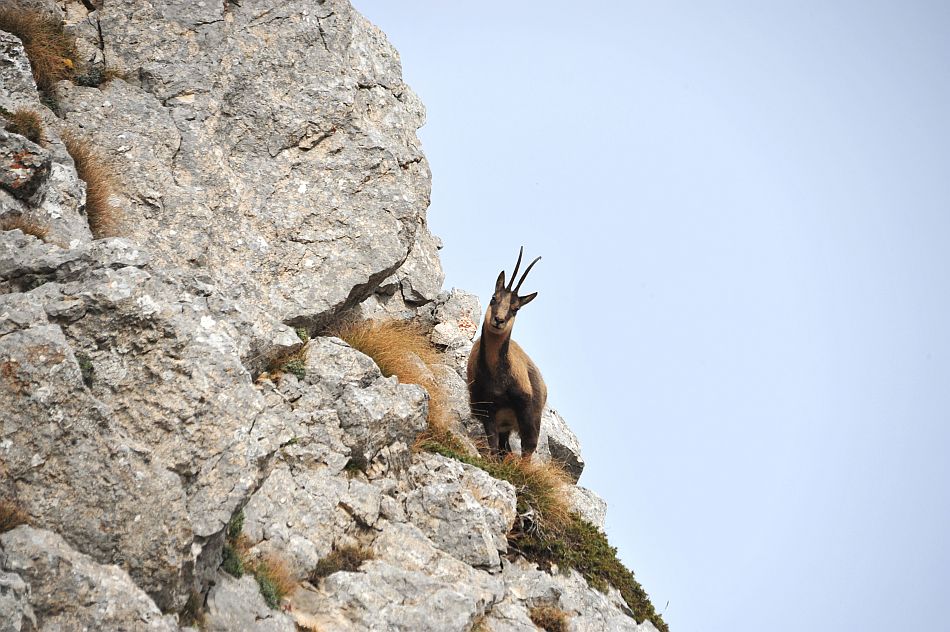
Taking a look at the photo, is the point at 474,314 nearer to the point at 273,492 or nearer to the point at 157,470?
the point at 273,492

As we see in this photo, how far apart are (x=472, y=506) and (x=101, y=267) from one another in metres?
4.60

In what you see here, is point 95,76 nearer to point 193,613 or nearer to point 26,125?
point 26,125

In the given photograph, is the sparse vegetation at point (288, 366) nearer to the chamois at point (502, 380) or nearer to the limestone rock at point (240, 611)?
the limestone rock at point (240, 611)

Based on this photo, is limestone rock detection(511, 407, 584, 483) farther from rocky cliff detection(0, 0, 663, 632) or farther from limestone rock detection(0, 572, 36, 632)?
limestone rock detection(0, 572, 36, 632)

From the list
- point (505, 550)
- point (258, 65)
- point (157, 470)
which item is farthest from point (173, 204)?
point (505, 550)

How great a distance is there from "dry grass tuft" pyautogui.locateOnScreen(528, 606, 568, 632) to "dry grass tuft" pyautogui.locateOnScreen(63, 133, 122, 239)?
5.99m

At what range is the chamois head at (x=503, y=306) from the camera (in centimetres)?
1201

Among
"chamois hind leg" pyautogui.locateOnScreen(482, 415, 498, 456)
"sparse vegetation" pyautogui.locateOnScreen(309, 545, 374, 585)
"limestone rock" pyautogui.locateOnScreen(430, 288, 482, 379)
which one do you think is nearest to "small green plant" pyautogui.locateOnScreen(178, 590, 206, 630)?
"sparse vegetation" pyautogui.locateOnScreen(309, 545, 374, 585)

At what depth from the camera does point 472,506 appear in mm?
9141

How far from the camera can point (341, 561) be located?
764 centimetres

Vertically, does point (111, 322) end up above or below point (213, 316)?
below

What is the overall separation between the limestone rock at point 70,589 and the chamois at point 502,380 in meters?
7.24

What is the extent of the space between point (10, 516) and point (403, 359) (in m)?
6.35

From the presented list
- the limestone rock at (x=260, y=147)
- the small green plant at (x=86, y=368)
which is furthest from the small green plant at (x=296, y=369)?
the small green plant at (x=86, y=368)
